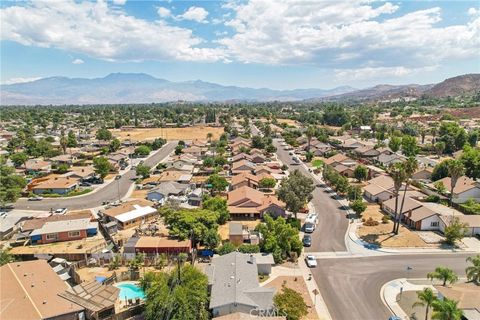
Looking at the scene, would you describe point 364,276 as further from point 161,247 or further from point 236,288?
point 161,247

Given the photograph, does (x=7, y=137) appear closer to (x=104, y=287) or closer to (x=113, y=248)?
(x=113, y=248)

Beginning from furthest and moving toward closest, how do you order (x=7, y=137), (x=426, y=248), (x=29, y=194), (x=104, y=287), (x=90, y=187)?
1. (x=7, y=137)
2. (x=90, y=187)
3. (x=29, y=194)
4. (x=426, y=248)
5. (x=104, y=287)

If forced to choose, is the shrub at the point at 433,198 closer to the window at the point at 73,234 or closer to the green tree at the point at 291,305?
the green tree at the point at 291,305

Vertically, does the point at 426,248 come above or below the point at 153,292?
below

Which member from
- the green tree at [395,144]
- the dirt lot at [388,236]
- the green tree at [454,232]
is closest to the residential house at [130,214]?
the dirt lot at [388,236]

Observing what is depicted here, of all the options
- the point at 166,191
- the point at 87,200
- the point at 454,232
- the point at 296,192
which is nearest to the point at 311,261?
the point at 296,192

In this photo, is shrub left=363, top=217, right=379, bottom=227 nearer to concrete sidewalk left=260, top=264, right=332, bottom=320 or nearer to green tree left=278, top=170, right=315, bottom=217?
green tree left=278, top=170, right=315, bottom=217

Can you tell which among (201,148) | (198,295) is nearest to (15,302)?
(198,295)
